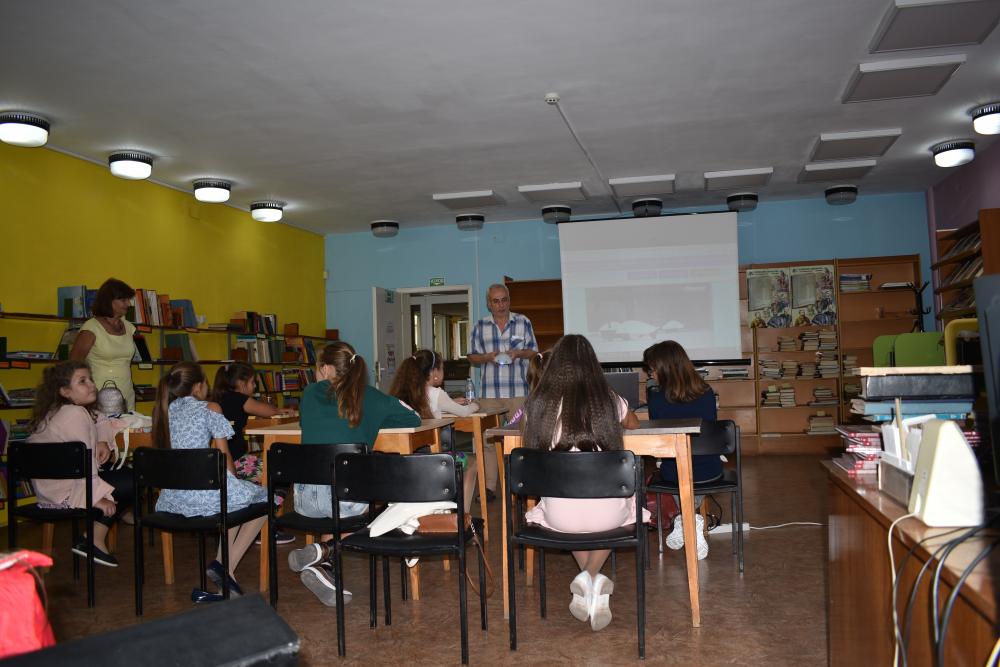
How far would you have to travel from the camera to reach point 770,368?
27.9 feet

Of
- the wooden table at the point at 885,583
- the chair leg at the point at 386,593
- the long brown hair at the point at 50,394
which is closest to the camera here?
the wooden table at the point at 885,583

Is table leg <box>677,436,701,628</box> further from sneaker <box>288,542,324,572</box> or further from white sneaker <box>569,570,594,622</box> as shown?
sneaker <box>288,542,324,572</box>

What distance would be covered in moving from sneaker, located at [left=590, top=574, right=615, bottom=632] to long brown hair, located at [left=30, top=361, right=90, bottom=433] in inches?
112

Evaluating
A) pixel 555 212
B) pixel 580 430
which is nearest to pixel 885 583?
pixel 580 430

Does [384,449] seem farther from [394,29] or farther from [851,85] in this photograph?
[851,85]

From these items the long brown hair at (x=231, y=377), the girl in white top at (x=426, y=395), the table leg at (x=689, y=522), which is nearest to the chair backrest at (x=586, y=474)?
the table leg at (x=689, y=522)

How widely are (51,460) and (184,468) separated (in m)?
0.84

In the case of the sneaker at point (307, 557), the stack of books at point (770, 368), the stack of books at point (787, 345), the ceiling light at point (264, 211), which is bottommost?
the sneaker at point (307, 557)

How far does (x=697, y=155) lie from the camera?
6.77 metres

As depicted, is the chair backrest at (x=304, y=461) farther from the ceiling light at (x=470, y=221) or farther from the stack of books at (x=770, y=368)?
the stack of books at (x=770, y=368)

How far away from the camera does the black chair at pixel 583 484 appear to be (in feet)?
8.36

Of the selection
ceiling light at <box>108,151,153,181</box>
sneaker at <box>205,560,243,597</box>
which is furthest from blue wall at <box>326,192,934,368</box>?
sneaker at <box>205,560,243,597</box>

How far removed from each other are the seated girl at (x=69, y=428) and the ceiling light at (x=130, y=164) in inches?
101

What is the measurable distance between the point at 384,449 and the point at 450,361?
9.52 m
